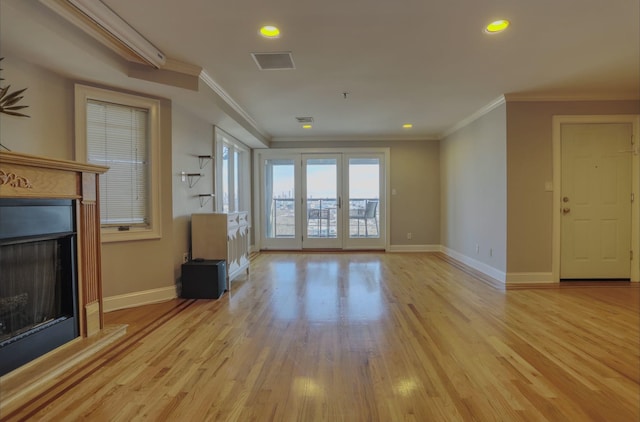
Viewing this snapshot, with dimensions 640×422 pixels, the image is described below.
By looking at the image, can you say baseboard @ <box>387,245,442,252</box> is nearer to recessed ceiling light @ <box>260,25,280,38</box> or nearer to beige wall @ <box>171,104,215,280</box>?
beige wall @ <box>171,104,215,280</box>

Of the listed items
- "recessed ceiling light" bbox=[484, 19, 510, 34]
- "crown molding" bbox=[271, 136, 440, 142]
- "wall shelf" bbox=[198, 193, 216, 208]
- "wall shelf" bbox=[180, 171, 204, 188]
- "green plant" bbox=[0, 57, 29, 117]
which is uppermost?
"crown molding" bbox=[271, 136, 440, 142]

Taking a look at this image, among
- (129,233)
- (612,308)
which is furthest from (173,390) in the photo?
(612,308)

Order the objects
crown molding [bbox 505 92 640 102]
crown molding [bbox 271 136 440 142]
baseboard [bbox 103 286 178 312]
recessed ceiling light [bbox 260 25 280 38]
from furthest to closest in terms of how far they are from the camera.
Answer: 1. crown molding [bbox 271 136 440 142]
2. crown molding [bbox 505 92 640 102]
3. baseboard [bbox 103 286 178 312]
4. recessed ceiling light [bbox 260 25 280 38]

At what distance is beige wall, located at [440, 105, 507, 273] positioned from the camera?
4262 mm

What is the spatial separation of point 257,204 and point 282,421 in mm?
5484

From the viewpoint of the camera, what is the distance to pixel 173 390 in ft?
6.00

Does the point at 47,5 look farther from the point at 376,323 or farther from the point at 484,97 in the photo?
the point at 484,97

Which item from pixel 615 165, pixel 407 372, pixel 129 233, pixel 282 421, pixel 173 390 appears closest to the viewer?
pixel 282 421

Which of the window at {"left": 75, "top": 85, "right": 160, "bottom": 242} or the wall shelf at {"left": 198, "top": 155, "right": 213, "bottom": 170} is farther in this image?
the wall shelf at {"left": 198, "top": 155, "right": 213, "bottom": 170}

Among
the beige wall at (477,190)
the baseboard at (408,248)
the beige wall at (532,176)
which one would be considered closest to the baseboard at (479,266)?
the beige wall at (477,190)

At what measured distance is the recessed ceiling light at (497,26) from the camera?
2.40 m

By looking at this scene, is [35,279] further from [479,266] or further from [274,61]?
[479,266]

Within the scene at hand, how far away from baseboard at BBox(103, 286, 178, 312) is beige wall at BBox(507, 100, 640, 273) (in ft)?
12.9

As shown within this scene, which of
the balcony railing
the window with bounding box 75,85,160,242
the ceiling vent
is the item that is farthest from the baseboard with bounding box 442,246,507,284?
the window with bounding box 75,85,160,242
